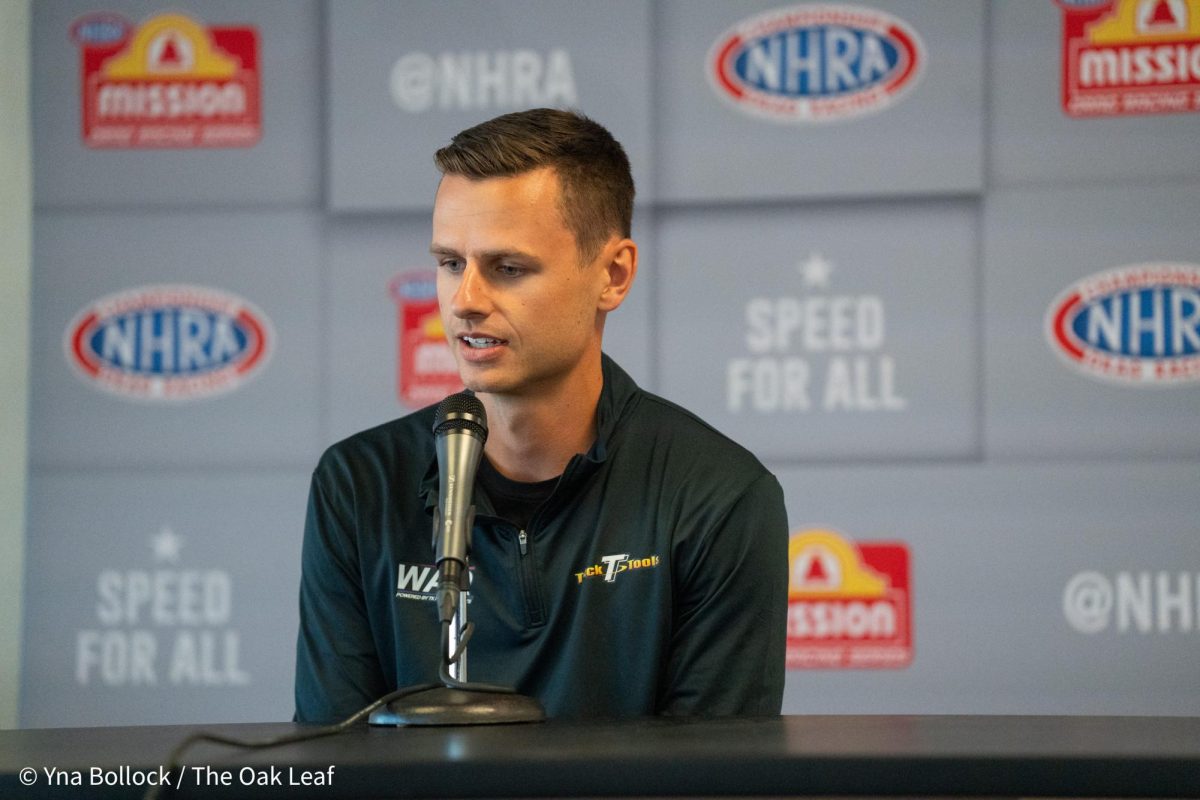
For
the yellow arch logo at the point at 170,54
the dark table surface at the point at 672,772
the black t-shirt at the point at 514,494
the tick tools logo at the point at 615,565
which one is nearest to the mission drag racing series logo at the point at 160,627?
the yellow arch logo at the point at 170,54

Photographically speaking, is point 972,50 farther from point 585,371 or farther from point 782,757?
point 782,757

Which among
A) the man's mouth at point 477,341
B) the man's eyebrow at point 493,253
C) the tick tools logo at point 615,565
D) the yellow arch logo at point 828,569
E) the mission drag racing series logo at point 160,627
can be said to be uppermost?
the man's eyebrow at point 493,253

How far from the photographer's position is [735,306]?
8.36 feet

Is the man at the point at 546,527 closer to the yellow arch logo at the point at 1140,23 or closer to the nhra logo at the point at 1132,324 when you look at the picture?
the nhra logo at the point at 1132,324

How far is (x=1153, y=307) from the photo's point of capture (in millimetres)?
2477

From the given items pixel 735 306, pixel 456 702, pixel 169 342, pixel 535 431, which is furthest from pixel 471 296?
pixel 169 342

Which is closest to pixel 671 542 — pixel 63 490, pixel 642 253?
pixel 642 253

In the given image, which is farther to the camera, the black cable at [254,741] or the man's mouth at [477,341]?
the man's mouth at [477,341]

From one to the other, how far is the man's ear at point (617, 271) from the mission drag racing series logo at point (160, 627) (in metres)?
1.32

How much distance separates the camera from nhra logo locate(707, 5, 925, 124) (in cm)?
255

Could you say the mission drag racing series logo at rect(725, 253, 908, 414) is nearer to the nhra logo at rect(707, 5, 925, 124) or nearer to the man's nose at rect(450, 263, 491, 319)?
the nhra logo at rect(707, 5, 925, 124)

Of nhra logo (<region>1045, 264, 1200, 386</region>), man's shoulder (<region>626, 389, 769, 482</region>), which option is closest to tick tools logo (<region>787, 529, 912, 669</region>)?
nhra logo (<region>1045, 264, 1200, 386</region>)

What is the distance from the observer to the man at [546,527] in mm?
1474

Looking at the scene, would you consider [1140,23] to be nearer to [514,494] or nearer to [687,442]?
[687,442]
